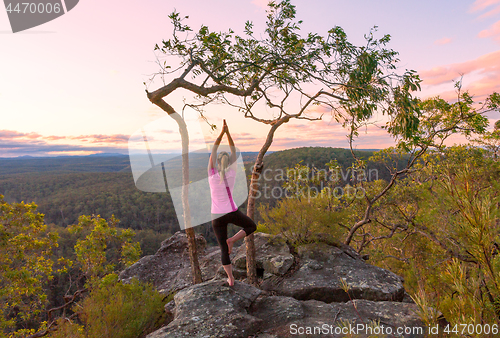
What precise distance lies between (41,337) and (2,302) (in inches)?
85.5

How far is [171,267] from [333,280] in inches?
226

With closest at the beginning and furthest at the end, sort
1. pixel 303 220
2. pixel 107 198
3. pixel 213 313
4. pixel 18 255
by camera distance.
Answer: pixel 213 313 < pixel 303 220 < pixel 18 255 < pixel 107 198

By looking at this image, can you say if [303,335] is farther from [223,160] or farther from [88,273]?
[88,273]

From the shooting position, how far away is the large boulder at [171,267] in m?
7.78

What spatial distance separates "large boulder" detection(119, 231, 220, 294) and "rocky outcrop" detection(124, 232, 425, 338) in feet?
0.11

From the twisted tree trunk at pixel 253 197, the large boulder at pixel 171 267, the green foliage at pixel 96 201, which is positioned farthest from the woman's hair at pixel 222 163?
the green foliage at pixel 96 201

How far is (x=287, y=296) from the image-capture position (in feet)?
17.8

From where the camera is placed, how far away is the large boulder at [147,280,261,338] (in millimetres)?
3436

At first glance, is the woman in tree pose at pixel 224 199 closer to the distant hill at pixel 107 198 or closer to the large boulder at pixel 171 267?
the large boulder at pixel 171 267

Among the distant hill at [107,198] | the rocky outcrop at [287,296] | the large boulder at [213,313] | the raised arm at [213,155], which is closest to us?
the large boulder at [213,313]

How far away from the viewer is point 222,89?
5.82m

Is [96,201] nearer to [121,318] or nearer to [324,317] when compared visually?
[121,318]

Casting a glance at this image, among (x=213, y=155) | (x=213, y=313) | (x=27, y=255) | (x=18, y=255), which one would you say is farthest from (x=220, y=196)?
(x=27, y=255)

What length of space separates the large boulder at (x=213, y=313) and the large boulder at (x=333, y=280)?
4.96 feet
